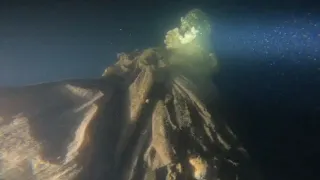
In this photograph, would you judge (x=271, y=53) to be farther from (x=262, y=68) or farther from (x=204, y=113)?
(x=204, y=113)

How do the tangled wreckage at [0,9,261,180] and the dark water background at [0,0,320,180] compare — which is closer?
the tangled wreckage at [0,9,261,180]

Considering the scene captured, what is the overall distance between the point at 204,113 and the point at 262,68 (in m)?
1.44

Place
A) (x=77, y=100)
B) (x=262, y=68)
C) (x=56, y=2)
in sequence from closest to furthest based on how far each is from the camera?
(x=77, y=100), (x=262, y=68), (x=56, y=2)

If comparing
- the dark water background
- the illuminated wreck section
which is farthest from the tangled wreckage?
the dark water background

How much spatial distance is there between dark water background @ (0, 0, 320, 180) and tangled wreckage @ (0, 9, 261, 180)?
394 millimetres

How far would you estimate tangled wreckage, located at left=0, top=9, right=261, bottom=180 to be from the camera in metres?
2.29

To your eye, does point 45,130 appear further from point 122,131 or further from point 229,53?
point 229,53

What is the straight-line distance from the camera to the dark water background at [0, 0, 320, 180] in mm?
3148

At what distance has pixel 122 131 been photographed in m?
2.56

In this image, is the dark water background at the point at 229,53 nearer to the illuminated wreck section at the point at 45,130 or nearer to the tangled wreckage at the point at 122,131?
the tangled wreckage at the point at 122,131

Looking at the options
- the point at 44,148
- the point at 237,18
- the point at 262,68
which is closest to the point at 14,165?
the point at 44,148

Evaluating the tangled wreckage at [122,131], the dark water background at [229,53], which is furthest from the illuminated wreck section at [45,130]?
the dark water background at [229,53]

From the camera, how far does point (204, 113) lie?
263cm

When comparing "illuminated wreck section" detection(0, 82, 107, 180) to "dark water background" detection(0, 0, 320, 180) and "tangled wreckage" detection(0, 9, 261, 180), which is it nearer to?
"tangled wreckage" detection(0, 9, 261, 180)
